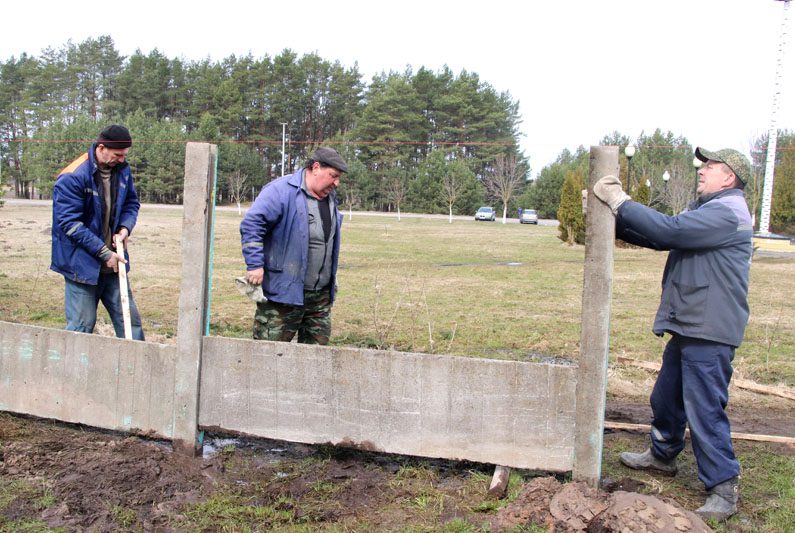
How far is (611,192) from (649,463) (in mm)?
1715

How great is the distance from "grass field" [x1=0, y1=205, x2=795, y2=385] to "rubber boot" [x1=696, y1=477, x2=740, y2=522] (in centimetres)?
292

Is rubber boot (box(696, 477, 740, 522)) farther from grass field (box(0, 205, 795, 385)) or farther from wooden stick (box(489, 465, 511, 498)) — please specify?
grass field (box(0, 205, 795, 385))

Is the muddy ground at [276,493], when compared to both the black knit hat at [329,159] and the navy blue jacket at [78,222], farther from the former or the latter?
the black knit hat at [329,159]

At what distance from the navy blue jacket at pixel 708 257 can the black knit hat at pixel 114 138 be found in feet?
10.9

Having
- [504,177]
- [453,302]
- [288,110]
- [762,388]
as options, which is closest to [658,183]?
[504,177]

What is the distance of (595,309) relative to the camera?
344 centimetres

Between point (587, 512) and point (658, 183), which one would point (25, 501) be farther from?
point (658, 183)

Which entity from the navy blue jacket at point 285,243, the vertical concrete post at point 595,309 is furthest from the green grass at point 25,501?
the vertical concrete post at point 595,309

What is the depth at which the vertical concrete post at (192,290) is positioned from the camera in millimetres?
3920

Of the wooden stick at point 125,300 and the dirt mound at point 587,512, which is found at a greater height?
the wooden stick at point 125,300

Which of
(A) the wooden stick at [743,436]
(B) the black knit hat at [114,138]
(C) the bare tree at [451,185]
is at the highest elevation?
(C) the bare tree at [451,185]

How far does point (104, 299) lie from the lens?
4.86 metres

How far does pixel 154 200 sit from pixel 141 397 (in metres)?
44.0

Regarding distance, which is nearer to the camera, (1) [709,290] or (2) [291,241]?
(1) [709,290]
